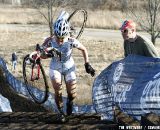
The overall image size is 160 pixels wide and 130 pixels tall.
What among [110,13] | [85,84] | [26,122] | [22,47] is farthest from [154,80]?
[110,13]

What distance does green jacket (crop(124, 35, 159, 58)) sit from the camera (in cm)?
768

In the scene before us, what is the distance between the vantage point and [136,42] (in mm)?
7844

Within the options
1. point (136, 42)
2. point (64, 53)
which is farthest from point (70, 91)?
point (136, 42)

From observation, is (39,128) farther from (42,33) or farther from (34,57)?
(42,33)

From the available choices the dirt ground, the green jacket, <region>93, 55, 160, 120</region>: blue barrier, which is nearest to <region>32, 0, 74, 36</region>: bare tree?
the dirt ground

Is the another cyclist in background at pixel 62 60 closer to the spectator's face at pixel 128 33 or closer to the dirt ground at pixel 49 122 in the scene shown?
the dirt ground at pixel 49 122

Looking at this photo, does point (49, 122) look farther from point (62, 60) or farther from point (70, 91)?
point (62, 60)

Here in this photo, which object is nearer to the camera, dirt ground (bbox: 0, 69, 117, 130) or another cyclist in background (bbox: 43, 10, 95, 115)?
dirt ground (bbox: 0, 69, 117, 130)

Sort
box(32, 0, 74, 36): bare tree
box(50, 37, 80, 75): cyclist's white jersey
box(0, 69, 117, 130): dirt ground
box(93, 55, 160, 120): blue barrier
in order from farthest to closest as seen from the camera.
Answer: box(32, 0, 74, 36): bare tree
box(50, 37, 80, 75): cyclist's white jersey
box(0, 69, 117, 130): dirt ground
box(93, 55, 160, 120): blue barrier

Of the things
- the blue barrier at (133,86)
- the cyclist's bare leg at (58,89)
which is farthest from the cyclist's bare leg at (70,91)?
the blue barrier at (133,86)

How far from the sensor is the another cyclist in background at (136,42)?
770 centimetres

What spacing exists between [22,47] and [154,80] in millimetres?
28560

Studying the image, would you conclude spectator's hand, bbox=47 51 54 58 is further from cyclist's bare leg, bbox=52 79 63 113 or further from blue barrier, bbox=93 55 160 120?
blue barrier, bbox=93 55 160 120

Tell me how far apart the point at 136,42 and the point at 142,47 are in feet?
0.51
